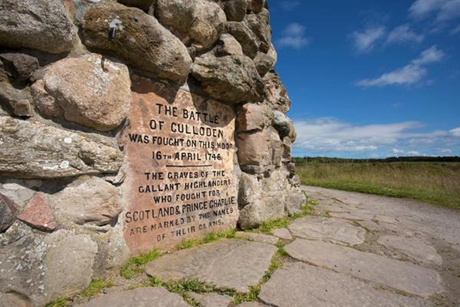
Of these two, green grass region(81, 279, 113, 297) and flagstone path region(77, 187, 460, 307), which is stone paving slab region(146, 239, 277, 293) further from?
green grass region(81, 279, 113, 297)

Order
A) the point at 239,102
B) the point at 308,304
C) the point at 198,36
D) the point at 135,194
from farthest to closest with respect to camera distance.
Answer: the point at 239,102
the point at 198,36
the point at 135,194
the point at 308,304

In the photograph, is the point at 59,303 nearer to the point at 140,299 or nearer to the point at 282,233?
the point at 140,299

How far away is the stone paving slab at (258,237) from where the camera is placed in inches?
91.8

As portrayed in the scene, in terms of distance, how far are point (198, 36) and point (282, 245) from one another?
1923mm

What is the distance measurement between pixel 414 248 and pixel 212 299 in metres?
2.05

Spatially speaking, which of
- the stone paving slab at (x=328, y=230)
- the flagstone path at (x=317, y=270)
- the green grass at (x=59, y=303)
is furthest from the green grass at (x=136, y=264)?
the stone paving slab at (x=328, y=230)

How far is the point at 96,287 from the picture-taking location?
1.43 metres

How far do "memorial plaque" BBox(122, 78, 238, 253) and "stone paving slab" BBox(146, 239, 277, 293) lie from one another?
0.70 feet

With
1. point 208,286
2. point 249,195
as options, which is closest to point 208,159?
point 249,195

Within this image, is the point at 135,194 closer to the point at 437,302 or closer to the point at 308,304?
the point at 308,304

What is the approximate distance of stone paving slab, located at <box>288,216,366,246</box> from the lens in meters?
2.52

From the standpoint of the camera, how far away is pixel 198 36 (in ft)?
7.27

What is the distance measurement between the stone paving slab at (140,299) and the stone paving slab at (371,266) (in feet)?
3.32

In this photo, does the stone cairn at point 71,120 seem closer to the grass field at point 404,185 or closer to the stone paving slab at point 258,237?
the stone paving slab at point 258,237
